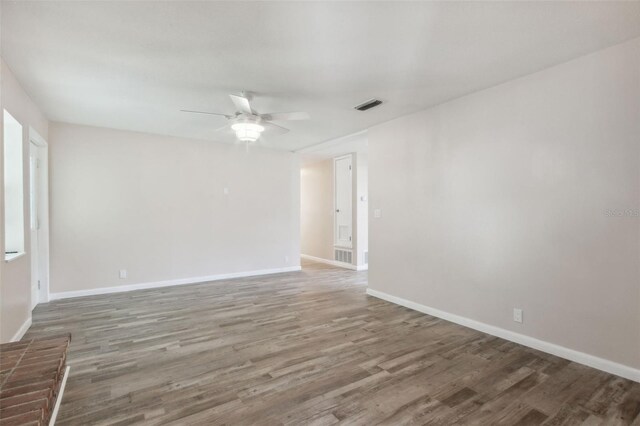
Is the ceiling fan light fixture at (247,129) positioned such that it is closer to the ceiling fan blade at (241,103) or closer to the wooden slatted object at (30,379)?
the ceiling fan blade at (241,103)

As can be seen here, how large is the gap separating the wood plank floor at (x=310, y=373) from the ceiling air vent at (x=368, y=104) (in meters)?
2.53

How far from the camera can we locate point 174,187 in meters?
5.30

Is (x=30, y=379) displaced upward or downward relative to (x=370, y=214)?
downward

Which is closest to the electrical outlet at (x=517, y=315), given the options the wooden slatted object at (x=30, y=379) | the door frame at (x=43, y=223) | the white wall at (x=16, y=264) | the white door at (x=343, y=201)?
the wooden slatted object at (x=30, y=379)

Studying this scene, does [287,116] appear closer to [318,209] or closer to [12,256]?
[12,256]

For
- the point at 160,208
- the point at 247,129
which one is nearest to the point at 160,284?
the point at 160,208

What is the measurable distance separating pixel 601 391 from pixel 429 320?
159 cm

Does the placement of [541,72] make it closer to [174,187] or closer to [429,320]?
[429,320]

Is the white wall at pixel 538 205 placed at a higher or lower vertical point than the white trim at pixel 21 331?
higher

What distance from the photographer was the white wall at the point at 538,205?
7.75 ft

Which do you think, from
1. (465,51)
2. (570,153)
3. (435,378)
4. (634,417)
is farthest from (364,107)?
(634,417)

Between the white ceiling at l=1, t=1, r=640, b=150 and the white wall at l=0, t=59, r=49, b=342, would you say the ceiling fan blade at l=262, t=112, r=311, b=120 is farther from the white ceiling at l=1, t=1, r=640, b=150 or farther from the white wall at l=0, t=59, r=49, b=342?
the white wall at l=0, t=59, r=49, b=342

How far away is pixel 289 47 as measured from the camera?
2.42m

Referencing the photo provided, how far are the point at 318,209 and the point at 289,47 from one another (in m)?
5.69
